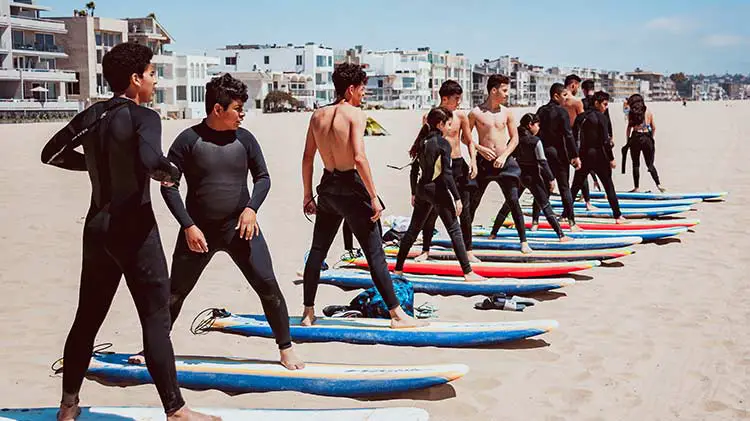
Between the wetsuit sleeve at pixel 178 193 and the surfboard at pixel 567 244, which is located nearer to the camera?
the wetsuit sleeve at pixel 178 193

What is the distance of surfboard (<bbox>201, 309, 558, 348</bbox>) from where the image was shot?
5.67 meters

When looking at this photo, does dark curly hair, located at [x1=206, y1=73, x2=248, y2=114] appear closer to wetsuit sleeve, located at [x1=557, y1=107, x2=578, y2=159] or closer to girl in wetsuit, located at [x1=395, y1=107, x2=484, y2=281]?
girl in wetsuit, located at [x1=395, y1=107, x2=484, y2=281]

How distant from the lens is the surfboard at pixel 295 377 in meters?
4.70

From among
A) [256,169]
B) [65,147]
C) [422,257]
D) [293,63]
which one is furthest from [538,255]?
[293,63]

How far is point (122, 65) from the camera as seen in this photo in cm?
382

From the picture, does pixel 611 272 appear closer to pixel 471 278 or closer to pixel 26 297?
pixel 471 278

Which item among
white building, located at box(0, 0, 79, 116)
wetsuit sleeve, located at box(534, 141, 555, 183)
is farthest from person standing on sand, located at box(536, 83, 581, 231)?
white building, located at box(0, 0, 79, 116)

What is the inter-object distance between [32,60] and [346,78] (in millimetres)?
63227

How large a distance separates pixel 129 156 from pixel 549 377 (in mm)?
2961

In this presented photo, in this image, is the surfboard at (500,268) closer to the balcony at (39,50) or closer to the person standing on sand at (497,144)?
the person standing on sand at (497,144)

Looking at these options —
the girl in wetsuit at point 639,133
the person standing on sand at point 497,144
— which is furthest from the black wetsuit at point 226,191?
the girl in wetsuit at point 639,133

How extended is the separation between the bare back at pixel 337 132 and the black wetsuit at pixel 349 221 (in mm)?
49

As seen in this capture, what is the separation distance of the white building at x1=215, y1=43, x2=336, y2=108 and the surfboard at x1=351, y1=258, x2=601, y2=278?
297 ft

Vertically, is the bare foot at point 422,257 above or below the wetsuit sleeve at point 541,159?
below
